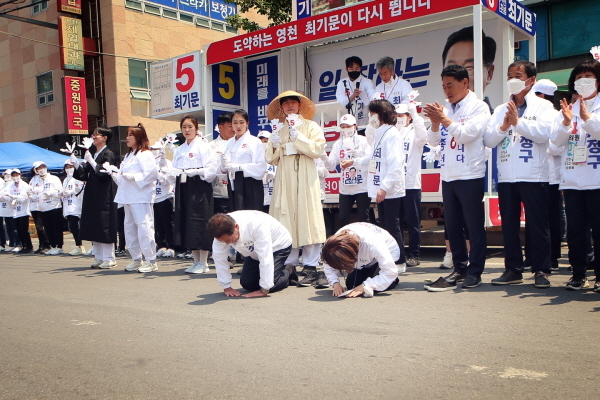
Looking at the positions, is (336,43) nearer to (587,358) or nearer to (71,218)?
(71,218)

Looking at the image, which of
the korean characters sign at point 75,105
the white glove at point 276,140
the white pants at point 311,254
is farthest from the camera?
the korean characters sign at point 75,105

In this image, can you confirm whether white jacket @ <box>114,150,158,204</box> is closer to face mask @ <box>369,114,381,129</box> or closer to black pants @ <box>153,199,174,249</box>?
black pants @ <box>153,199,174,249</box>

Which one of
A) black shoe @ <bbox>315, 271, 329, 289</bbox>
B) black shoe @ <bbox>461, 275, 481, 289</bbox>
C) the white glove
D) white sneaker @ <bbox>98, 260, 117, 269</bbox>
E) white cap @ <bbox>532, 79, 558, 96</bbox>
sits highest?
white cap @ <bbox>532, 79, 558, 96</bbox>

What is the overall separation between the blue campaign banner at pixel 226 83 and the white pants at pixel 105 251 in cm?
391

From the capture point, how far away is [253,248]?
597 cm

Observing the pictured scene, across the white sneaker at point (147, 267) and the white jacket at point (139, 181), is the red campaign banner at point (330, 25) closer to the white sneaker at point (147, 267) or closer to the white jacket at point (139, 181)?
the white jacket at point (139, 181)

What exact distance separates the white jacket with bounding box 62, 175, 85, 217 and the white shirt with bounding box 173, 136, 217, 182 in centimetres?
502

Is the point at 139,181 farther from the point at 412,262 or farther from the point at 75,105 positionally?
the point at 75,105

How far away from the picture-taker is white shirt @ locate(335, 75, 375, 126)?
1070 centimetres

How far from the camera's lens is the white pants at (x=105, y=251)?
9.05 m

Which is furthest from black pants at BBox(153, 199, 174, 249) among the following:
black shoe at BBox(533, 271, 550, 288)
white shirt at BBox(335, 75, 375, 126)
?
black shoe at BBox(533, 271, 550, 288)

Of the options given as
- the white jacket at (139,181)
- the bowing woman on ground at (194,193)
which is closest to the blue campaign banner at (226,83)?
the bowing woman on ground at (194,193)

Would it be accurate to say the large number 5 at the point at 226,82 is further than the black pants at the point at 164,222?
Yes

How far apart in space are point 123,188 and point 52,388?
16.9ft
